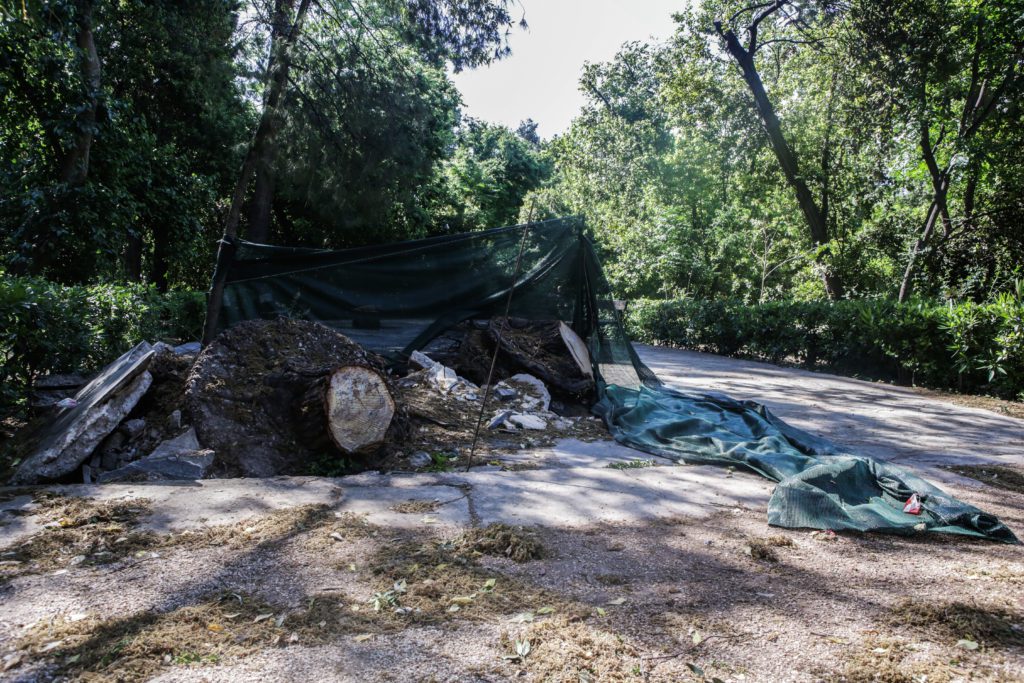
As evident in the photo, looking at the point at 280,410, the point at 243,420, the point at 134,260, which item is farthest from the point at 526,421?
the point at 134,260

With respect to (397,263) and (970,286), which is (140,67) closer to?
(397,263)

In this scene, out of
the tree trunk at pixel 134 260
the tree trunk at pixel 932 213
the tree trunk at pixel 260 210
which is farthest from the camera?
the tree trunk at pixel 134 260

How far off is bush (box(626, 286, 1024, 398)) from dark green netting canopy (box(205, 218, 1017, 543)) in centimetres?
488

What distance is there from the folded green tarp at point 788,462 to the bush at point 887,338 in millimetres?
4902

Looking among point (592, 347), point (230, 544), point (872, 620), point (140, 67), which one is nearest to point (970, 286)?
point (592, 347)

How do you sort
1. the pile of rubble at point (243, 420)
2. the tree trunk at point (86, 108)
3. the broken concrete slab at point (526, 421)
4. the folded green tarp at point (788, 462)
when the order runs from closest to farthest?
the folded green tarp at point (788, 462) → the pile of rubble at point (243, 420) → the broken concrete slab at point (526, 421) → the tree trunk at point (86, 108)

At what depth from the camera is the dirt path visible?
180cm

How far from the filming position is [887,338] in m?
10.3

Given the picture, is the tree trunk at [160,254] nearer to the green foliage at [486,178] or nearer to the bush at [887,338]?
the green foliage at [486,178]

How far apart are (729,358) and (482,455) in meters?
11.4

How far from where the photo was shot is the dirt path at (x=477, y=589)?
5.92 ft

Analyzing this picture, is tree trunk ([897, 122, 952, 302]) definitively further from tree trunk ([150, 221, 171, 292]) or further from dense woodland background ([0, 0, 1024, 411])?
tree trunk ([150, 221, 171, 292])

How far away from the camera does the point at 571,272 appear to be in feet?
22.6

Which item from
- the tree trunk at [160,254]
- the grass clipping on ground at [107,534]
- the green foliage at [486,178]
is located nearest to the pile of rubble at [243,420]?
the grass clipping on ground at [107,534]
